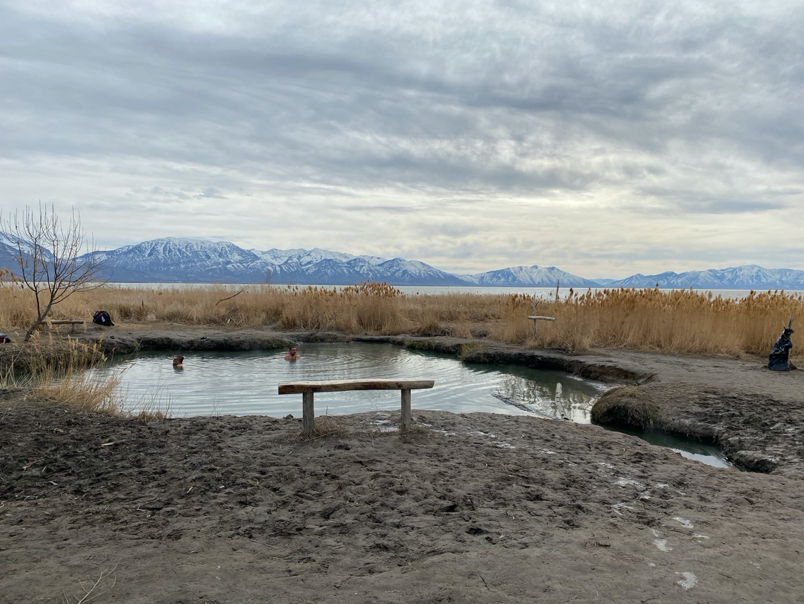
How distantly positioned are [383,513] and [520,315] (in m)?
11.8

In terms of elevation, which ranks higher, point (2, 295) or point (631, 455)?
point (2, 295)

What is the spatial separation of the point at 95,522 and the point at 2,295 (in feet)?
50.4

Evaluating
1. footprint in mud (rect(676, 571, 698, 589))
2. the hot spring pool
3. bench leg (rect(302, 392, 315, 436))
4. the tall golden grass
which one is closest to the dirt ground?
footprint in mud (rect(676, 571, 698, 589))

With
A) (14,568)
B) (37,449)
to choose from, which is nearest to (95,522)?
(14,568)

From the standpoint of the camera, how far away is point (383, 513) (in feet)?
12.4

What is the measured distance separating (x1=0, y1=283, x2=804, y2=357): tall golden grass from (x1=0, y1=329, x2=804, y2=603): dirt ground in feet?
24.6

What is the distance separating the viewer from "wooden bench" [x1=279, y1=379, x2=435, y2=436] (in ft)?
17.4

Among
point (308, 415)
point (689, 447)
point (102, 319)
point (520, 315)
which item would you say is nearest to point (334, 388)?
point (308, 415)

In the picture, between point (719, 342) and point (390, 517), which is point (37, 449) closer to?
point (390, 517)

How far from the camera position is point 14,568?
294 centimetres

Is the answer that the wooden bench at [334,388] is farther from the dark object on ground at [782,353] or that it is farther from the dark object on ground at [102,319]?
the dark object on ground at [102,319]

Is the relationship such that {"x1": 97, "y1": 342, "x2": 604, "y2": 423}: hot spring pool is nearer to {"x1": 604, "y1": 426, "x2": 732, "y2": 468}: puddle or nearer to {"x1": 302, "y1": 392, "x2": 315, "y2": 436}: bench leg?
{"x1": 604, "y1": 426, "x2": 732, "y2": 468}: puddle

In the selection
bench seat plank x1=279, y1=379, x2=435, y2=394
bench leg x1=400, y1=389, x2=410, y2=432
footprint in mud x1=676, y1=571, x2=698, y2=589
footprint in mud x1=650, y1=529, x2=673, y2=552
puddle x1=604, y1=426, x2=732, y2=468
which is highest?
bench seat plank x1=279, y1=379, x2=435, y2=394

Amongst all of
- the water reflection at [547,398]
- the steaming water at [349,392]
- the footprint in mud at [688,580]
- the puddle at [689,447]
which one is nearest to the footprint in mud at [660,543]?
the footprint in mud at [688,580]
